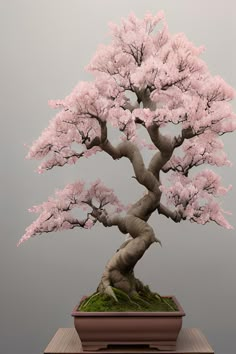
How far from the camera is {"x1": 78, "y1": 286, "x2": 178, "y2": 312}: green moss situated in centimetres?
258

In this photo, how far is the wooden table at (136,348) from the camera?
2480 mm

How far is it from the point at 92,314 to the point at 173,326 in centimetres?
35

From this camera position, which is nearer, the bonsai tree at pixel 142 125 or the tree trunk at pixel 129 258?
the bonsai tree at pixel 142 125

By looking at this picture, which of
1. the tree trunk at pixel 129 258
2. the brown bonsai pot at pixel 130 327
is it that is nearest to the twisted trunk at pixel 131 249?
the tree trunk at pixel 129 258

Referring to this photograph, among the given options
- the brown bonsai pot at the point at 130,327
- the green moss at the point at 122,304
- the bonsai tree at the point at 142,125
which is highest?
the bonsai tree at the point at 142,125

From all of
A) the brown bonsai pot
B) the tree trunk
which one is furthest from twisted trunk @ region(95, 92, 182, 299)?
the brown bonsai pot

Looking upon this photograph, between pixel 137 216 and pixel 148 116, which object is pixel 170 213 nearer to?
pixel 137 216

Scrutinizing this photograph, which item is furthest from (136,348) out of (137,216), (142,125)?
(142,125)

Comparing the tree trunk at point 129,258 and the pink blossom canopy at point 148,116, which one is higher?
the pink blossom canopy at point 148,116

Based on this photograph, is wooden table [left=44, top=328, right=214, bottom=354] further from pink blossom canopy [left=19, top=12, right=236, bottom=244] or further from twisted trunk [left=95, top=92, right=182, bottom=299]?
pink blossom canopy [left=19, top=12, right=236, bottom=244]

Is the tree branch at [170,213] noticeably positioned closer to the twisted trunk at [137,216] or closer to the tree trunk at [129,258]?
the twisted trunk at [137,216]

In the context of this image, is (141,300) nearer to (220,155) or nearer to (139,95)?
(220,155)

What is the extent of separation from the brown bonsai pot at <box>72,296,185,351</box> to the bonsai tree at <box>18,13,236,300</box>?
15 centimetres

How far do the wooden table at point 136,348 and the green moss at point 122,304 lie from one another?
6.5 inches
